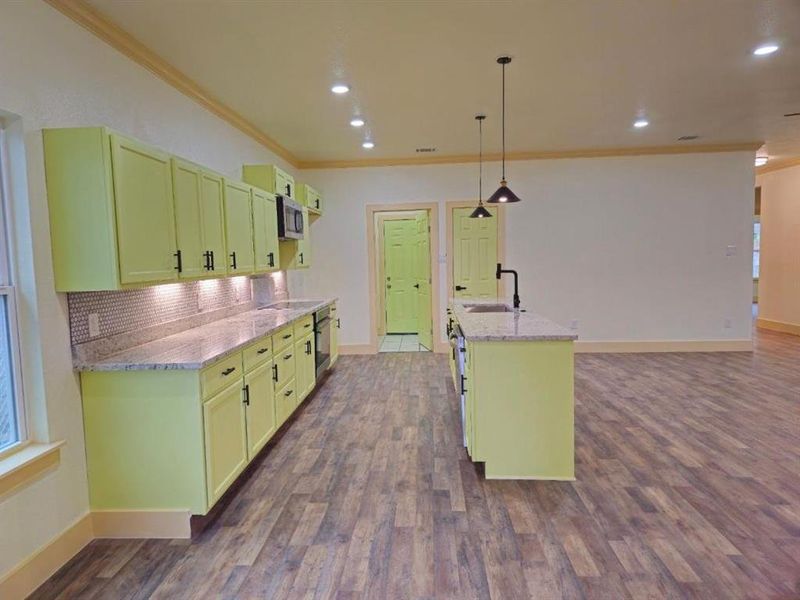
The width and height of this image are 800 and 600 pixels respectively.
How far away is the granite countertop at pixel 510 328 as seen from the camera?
2.95m

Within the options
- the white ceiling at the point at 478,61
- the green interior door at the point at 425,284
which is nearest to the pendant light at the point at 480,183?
the white ceiling at the point at 478,61

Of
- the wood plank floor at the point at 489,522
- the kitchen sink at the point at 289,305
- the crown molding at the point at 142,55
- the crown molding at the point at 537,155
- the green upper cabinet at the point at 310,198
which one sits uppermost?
the crown molding at the point at 537,155

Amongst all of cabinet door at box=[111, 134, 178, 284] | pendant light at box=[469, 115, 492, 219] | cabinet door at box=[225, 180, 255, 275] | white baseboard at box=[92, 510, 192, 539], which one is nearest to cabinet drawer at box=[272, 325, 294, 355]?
cabinet door at box=[225, 180, 255, 275]

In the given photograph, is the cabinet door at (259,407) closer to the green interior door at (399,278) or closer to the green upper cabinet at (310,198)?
the green upper cabinet at (310,198)

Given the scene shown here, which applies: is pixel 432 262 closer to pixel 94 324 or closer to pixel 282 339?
pixel 282 339

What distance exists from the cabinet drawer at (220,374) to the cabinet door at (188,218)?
0.60 metres

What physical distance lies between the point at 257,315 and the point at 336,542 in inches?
97.9

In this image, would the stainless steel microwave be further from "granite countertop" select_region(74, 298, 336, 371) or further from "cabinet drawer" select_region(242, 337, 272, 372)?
"cabinet drawer" select_region(242, 337, 272, 372)

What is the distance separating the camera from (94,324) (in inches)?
102

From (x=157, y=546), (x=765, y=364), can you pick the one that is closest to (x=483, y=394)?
(x=157, y=546)

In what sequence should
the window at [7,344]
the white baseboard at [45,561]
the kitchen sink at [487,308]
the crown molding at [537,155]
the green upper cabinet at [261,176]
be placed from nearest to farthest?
the white baseboard at [45,561] → the window at [7,344] → the kitchen sink at [487,308] → the green upper cabinet at [261,176] → the crown molding at [537,155]

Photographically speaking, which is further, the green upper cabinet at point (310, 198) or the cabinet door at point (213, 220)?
the green upper cabinet at point (310, 198)

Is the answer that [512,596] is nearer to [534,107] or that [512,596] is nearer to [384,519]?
[384,519]

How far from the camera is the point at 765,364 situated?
19.2 ft
